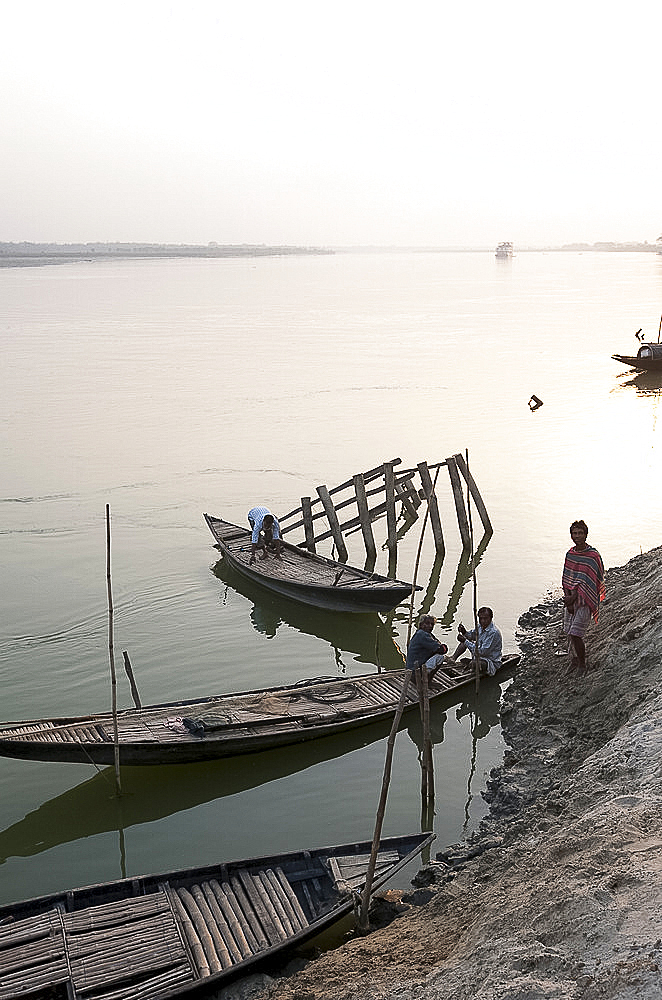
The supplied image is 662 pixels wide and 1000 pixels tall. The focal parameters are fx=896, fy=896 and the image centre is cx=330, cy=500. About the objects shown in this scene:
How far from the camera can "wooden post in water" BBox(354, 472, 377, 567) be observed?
18.9 metres

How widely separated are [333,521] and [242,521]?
4.34 m

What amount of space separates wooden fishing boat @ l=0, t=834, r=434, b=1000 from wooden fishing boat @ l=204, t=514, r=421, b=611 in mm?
7222

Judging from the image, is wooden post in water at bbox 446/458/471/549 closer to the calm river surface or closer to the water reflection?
the calm river surface

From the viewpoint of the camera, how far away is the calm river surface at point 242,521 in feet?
37.2

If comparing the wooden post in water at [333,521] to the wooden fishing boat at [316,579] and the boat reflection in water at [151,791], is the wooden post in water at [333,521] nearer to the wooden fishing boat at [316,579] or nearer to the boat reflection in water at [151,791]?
the wooden fishing boat at [316,579]

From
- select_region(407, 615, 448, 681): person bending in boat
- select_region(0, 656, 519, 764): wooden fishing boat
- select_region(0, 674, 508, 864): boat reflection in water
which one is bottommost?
select_region(0, 674, 508, 864): boat reflection in water

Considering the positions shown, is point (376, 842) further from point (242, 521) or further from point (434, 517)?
point (242, 521)

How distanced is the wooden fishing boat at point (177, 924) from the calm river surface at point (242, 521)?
6.36ft

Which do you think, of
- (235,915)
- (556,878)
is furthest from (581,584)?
(235,915)

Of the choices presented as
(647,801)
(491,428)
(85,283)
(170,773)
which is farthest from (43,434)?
(85,283)

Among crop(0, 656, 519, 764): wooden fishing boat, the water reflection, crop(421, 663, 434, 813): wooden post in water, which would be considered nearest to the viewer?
crop(421, 663, 434, 813): wooden post in water

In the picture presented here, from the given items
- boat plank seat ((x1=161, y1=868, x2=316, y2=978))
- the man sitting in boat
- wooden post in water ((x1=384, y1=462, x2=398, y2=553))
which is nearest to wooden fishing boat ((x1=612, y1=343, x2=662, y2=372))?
wooden post in water ((x1=384, y1=462, x2=398, y2=553))

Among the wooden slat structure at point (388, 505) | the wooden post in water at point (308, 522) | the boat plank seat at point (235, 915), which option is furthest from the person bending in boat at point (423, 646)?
the wooden post in water at point (308, 522)

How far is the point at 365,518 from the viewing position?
63.0 ft
